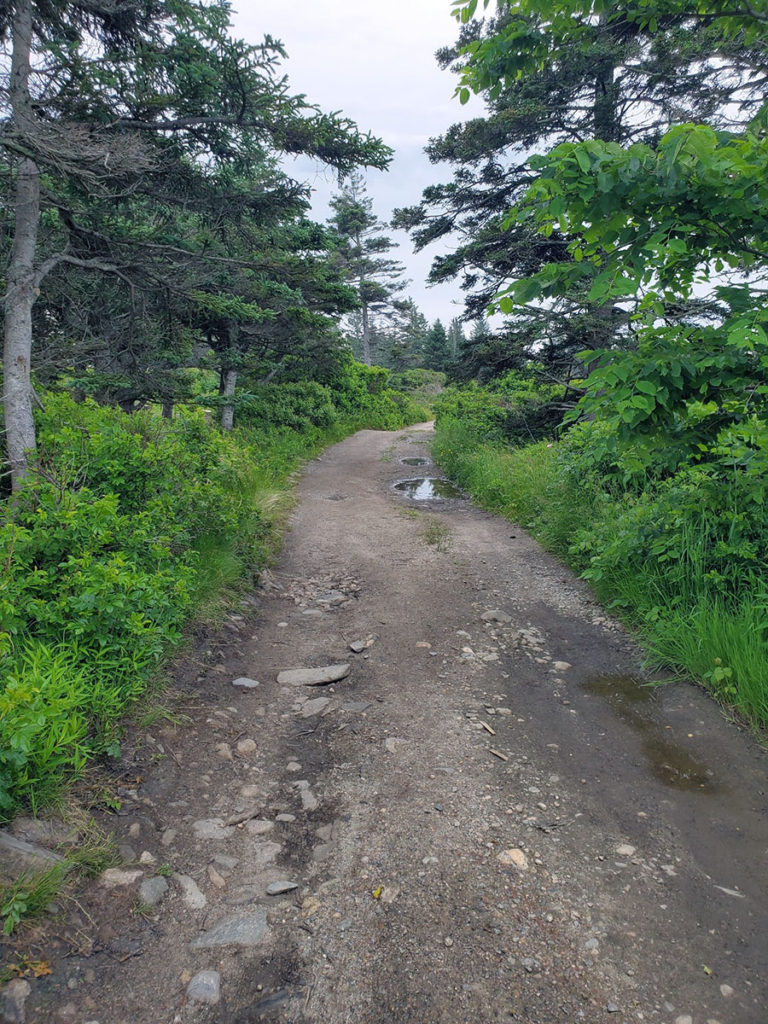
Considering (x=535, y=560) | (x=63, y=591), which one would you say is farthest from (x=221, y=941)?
(x=535, y=560)

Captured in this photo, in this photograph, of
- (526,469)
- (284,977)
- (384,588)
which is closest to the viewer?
(284,977)

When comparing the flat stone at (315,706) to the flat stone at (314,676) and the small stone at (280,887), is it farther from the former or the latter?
the small stone at (280,887)

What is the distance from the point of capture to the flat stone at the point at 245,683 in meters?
4.03

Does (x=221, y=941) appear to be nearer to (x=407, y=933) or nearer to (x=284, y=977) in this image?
(x=284, y=977)

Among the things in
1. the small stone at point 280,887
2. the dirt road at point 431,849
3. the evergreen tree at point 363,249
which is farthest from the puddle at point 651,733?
the evergreen tree at point 363,249

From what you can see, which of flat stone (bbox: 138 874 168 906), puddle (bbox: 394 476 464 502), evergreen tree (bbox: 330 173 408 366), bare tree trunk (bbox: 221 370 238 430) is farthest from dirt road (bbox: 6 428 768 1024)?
evergreen tree (bbox: 330 173 408 366)

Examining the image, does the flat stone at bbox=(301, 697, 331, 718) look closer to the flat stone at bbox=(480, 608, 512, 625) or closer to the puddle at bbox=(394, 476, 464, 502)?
the flat stone at bbox=(480, 608, 512, 625)

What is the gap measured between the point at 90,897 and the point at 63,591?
175 cm

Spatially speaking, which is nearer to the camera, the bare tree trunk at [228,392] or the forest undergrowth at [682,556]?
the forest undergrowth at [682,556]

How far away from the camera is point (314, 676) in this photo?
4.23 meters

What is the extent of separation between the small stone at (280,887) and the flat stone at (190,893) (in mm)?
283

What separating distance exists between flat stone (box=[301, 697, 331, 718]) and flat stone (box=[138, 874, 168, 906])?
145 cm

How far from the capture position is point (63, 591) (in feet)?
10.8

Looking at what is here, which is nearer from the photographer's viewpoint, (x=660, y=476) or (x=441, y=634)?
(x=441, y=634)
